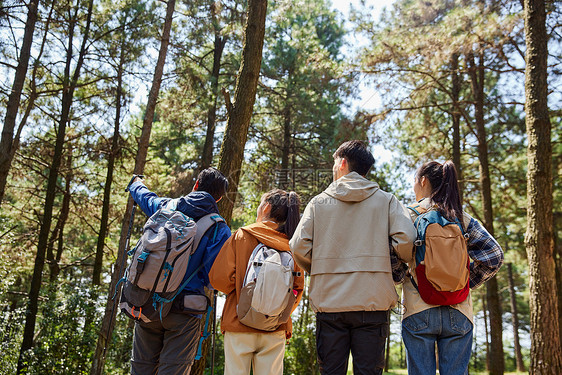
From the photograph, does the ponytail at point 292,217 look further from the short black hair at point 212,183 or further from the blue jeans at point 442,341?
the blue jeans at point 442,341

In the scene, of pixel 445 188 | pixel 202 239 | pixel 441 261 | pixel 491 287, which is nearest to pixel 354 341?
pixel 441 261

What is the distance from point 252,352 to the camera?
9.54 feet

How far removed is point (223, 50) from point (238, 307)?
12.1m

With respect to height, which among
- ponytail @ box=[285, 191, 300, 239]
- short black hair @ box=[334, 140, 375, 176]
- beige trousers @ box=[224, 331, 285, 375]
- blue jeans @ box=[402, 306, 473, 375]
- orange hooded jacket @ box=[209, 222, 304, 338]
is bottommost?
beige trousers @ box=[224, 331, 285, 375]

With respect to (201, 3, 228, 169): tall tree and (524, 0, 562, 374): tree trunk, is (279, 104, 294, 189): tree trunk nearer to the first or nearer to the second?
(201, 3, 228, 169): tall tree

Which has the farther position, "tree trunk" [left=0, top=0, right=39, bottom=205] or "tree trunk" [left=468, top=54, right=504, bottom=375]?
"tree trunk" [left=468, top=54, right=504, bottom=375]

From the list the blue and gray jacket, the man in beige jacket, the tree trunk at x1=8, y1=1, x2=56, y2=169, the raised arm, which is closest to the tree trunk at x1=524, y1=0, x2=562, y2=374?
the man in beige jacket

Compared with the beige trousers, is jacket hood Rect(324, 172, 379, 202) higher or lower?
higher

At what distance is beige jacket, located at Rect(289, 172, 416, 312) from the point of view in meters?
2.49

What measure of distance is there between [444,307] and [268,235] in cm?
122

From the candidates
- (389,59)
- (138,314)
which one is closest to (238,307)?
(138,314)

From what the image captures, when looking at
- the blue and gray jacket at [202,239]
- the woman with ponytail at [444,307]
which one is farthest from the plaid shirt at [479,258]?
the blue and gray jacket at [202,239]

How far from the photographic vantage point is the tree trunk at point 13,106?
7738mm

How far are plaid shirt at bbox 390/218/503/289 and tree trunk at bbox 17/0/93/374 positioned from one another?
30.3ft
